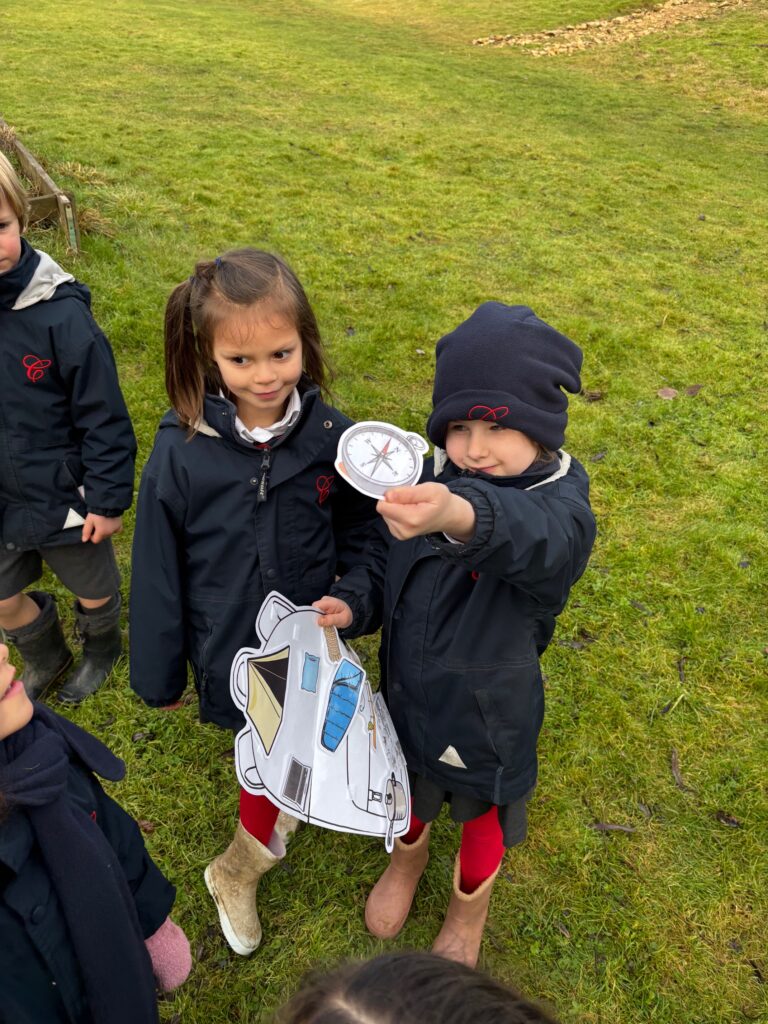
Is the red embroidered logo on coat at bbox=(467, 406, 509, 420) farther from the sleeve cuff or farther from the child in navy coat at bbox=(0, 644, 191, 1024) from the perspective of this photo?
the child in navy coat at bbox=(0, 644, 191, 1024)

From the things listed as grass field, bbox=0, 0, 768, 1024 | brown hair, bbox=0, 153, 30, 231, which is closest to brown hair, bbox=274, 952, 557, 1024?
grass field, bbox=0, 0, 768, 1024

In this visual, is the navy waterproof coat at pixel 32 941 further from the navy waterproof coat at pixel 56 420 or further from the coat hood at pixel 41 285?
the coat hood at pixel 41 285

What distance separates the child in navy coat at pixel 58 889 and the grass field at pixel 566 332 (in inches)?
37.4

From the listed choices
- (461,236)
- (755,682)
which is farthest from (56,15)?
(755,682)

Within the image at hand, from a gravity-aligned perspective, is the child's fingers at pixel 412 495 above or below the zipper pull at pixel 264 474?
above

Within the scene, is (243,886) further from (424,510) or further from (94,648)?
(424,510)

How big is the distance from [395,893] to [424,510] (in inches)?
67.1

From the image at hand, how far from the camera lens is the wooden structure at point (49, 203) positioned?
5617mm

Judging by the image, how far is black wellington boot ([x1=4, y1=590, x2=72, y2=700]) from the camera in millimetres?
2885

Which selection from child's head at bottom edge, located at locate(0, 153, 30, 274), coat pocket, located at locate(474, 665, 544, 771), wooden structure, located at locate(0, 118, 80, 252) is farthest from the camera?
wooden structure, located at locate(0, 118, 80, 252)

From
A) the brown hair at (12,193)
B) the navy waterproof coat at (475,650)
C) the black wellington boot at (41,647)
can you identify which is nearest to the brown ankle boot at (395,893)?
the navy waterproof coat at (475,650)

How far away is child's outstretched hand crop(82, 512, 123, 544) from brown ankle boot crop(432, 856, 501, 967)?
1.64 meters

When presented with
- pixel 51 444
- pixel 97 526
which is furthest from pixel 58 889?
pixel 51 444

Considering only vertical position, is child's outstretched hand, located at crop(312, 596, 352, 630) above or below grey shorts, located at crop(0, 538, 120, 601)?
above
